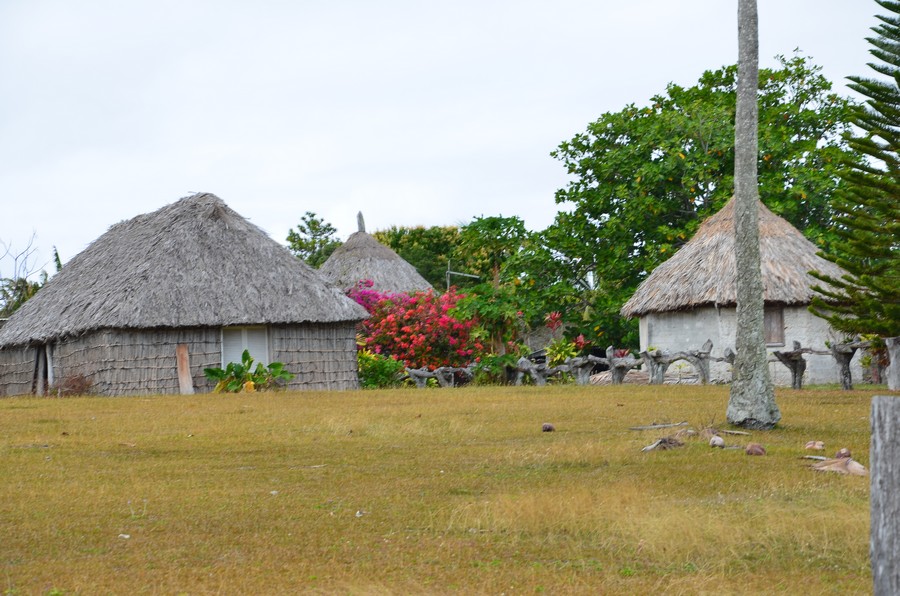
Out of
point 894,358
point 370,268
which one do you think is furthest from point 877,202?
point 370,268

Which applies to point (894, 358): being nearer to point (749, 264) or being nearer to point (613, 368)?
point (749, 264)

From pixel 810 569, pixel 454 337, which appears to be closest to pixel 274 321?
pixel 454 337

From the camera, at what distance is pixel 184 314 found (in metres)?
20.2

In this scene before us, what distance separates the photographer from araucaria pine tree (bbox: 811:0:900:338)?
13.4m

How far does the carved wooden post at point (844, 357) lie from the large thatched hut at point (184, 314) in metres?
9.69

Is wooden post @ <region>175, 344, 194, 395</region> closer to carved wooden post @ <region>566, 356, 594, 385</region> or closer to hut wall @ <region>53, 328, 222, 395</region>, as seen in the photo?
hut wall @ <region>53, 328, 222, 395</region>

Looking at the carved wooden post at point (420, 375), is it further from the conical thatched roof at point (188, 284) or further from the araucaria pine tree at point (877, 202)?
the araucaria pine tree at point (877, 202)

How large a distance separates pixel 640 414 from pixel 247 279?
36.9 feet

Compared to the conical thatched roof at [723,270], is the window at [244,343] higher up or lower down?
lower down

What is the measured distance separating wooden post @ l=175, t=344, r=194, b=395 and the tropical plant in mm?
443

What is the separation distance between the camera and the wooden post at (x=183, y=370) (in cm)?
2028

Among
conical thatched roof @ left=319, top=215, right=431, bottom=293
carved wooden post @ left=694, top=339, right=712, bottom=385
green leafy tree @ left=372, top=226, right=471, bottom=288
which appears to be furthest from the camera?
green leafy tree @ left=372, top=226, right=471, bottom=288

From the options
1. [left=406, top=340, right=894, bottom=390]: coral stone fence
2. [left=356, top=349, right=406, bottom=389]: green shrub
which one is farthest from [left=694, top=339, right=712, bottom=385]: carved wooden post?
[left=356, top=349, right=406, bottom=389]: green shrub

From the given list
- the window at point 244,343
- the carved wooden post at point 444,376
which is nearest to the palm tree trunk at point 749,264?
the carved wooden post at point 444,376
